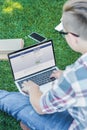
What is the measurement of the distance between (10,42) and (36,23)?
40 centimetres

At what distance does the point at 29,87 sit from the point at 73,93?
599 millimetres

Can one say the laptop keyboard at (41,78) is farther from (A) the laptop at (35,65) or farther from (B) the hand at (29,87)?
(B) the hand at (29,87)

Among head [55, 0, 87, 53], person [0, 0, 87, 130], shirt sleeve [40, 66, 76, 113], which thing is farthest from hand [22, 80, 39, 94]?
head [55, 0, 87, 53]

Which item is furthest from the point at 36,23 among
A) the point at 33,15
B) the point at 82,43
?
the point at 82,43

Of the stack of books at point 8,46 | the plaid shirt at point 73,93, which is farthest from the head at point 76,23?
the stack of books at point 8,46

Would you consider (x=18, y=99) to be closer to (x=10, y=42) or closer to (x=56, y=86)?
(x=56, y=86)

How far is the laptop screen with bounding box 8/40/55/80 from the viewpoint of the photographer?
2896 mm

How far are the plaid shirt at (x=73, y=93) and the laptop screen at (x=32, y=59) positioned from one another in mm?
604

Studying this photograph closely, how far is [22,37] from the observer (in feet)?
12.2

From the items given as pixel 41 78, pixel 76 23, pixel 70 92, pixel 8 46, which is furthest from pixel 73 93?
pixel 8 46

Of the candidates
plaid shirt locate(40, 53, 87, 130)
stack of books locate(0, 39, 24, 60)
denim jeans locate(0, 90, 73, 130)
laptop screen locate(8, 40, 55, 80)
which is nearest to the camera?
plaid shirt locate(40, 53, 87, 130)

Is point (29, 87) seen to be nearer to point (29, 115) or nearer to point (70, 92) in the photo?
point (29, 115)

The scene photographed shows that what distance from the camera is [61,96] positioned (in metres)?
2.24

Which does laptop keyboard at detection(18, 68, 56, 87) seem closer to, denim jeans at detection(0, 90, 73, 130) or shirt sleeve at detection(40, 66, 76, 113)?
denim jeans at detection(0, 90, 73, 130)
